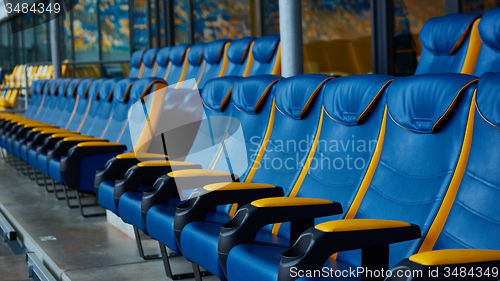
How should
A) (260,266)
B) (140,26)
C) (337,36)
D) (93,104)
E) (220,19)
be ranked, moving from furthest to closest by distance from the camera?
(140,26) < (220,19) < (93,104) < (337,36) < (260,266)

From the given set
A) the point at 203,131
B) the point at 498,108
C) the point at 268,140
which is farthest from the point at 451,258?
the point at 203,131

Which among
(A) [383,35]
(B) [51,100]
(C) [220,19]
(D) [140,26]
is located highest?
(D) [140,26]

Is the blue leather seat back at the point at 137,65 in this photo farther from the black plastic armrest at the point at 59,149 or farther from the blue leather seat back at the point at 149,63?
the black plastic armrest at the point at 59,149

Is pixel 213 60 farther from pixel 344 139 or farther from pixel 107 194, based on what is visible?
pixel 344 139

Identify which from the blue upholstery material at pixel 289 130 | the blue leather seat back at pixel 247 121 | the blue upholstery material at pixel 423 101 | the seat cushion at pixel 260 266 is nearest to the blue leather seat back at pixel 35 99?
the blue leather seat back at pixel 247 121

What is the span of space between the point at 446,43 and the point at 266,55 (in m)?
1.37

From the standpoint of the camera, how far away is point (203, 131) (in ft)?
8.63

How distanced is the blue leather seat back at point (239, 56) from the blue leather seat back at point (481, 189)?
245cm

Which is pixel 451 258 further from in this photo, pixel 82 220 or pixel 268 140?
pixel 82 220

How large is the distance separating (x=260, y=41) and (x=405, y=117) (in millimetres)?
2189

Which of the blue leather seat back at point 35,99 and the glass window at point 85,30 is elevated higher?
the glass window at point 85,30

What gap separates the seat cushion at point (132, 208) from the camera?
7.04 feet

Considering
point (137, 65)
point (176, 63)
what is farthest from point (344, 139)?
point (137, 65)

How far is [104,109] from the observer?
13.4 ft
